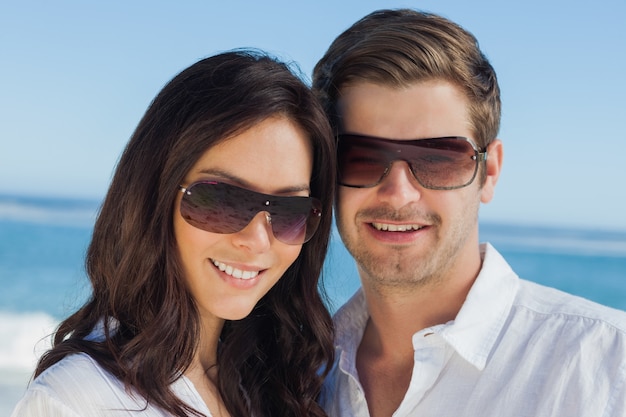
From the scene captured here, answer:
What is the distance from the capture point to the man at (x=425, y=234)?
8.93 feet

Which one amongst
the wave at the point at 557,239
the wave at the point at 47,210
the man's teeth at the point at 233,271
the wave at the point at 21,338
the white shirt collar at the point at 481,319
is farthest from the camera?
the wave at the point at 47,210

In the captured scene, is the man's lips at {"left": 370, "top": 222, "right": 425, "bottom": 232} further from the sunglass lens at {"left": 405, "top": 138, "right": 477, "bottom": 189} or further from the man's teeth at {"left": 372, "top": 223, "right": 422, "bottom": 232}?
the sunglass lens at {"left": 405, "top": 138, "right": 477, "bottom": 189}

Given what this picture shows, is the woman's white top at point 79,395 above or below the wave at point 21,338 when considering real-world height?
above

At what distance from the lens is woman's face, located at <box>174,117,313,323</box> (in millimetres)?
2508

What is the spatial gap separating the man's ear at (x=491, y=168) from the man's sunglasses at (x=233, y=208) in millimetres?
851

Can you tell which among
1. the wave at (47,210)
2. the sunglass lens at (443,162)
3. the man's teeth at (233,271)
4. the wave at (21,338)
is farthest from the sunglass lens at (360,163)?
the wave at (47,210)

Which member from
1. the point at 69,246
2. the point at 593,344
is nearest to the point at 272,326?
the point at 593,344

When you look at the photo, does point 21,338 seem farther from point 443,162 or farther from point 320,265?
point 443,162

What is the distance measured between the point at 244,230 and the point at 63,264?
1858 cm

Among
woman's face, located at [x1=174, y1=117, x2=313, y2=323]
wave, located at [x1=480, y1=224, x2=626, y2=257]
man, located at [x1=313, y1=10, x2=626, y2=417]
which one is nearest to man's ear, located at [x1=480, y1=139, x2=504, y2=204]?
man, located at [x1=313, y1=10, x2=626, y2=417]

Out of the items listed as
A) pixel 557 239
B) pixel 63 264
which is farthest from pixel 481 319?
pixel 557 239

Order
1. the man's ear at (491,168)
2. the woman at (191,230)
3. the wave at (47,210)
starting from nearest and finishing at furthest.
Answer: the woman at (191,230), the man's ear at (491,168), the wave at (47,210)

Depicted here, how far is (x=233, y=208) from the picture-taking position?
2520mm

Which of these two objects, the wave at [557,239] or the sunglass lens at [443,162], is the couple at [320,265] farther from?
the wave at [557,239]
